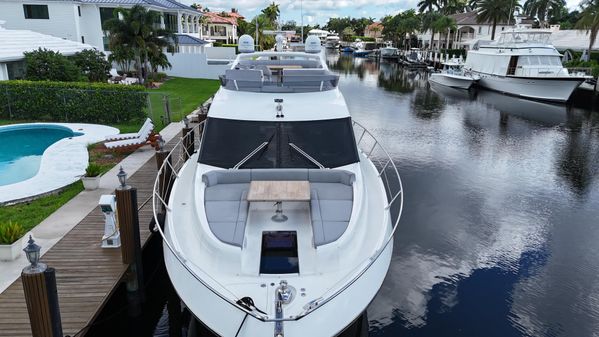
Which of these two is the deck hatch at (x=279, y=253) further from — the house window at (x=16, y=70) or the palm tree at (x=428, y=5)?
Answer: the palm tree at (x=428, y=5)

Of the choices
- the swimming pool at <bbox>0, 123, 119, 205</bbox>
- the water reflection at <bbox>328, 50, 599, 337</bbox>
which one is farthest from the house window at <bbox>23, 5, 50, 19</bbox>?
the water reflection at <bbox>328, 50, 599, 337</bbox>

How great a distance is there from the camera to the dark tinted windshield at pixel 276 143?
8.42m

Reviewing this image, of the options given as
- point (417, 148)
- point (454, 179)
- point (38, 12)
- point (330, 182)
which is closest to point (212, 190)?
point (330, 182)

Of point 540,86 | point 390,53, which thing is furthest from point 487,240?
point 390,53

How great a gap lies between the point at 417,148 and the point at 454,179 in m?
4.42

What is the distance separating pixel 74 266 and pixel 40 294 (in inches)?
116

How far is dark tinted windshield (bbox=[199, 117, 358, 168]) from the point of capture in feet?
27.6

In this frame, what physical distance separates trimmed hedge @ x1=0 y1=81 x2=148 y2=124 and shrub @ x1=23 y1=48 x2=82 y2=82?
2992 mm

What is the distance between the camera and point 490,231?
12.4 meters

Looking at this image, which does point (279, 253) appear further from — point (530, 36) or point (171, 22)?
point (530, 36)

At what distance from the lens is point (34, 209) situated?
11055 mm

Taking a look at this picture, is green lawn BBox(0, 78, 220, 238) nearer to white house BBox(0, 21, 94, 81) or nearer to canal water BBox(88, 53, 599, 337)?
canal water BBox(88, 53, 599, 337)

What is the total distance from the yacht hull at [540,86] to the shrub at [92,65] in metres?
31.5

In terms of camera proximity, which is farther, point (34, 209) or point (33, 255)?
point (34, 209)
